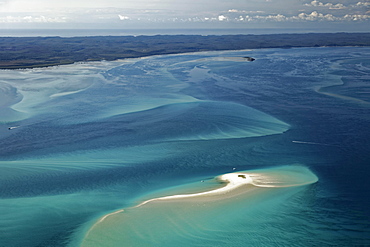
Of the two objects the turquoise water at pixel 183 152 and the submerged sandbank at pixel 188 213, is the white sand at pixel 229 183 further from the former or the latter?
the turquoise water at pixel 183 152

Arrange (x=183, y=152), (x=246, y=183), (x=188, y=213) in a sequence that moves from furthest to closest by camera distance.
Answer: (x=183, y=152) → (x=246, y=183) → (x=188, y=213)

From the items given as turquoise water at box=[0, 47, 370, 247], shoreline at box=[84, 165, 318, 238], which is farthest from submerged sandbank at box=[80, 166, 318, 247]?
turquoise water at box=[0, 47, 370, 247]

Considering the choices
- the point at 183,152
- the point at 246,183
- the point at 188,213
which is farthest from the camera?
the point at 183,152

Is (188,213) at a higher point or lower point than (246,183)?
lower

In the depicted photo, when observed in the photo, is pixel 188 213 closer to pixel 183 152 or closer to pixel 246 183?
pixel 246 183

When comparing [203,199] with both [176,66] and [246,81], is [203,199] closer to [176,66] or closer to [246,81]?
[246,81]

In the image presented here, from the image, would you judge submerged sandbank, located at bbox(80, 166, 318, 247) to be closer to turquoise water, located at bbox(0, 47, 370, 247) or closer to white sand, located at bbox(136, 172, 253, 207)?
white sand, located at bbox(136, 172, 253, 207)

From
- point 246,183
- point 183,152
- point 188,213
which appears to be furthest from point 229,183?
point 183,152

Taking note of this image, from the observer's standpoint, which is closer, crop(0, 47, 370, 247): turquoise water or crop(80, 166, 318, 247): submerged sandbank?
crop(80, 166, 318, 247): submerged sandbank
